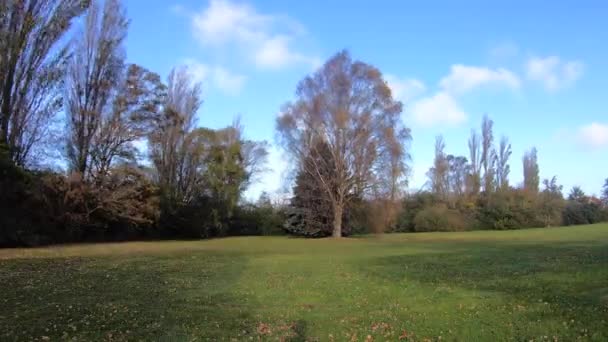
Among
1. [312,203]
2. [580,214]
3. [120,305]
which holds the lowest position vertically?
[120,305]

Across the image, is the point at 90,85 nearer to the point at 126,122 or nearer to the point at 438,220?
the point at 126,122

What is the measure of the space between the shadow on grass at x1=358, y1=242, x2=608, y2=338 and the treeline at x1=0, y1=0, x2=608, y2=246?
2383cm

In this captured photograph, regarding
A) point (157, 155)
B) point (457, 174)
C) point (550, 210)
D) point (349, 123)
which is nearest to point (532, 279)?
point (349, 123)

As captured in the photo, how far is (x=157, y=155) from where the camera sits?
1976 inches

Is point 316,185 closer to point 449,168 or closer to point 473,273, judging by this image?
point 473,273

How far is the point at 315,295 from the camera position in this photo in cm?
1192

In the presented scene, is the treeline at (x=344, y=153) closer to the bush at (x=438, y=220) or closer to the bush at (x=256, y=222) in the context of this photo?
the bush at (x=256, y=222)

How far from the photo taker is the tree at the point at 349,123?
1693 inches

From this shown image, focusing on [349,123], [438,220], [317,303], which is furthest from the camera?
[438,220]

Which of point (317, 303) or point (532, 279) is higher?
point (532, 279)

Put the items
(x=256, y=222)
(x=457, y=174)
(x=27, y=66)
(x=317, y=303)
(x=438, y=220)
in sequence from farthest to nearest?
(x=457, y=174), (x=438, y=220), (x=256, y=222), (x=27, y=66), (x=317, y=303)

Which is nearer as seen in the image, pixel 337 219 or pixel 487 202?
pixel 337 219

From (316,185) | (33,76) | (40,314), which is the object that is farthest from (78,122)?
(40,314)

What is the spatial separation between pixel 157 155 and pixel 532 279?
43.3 meters
